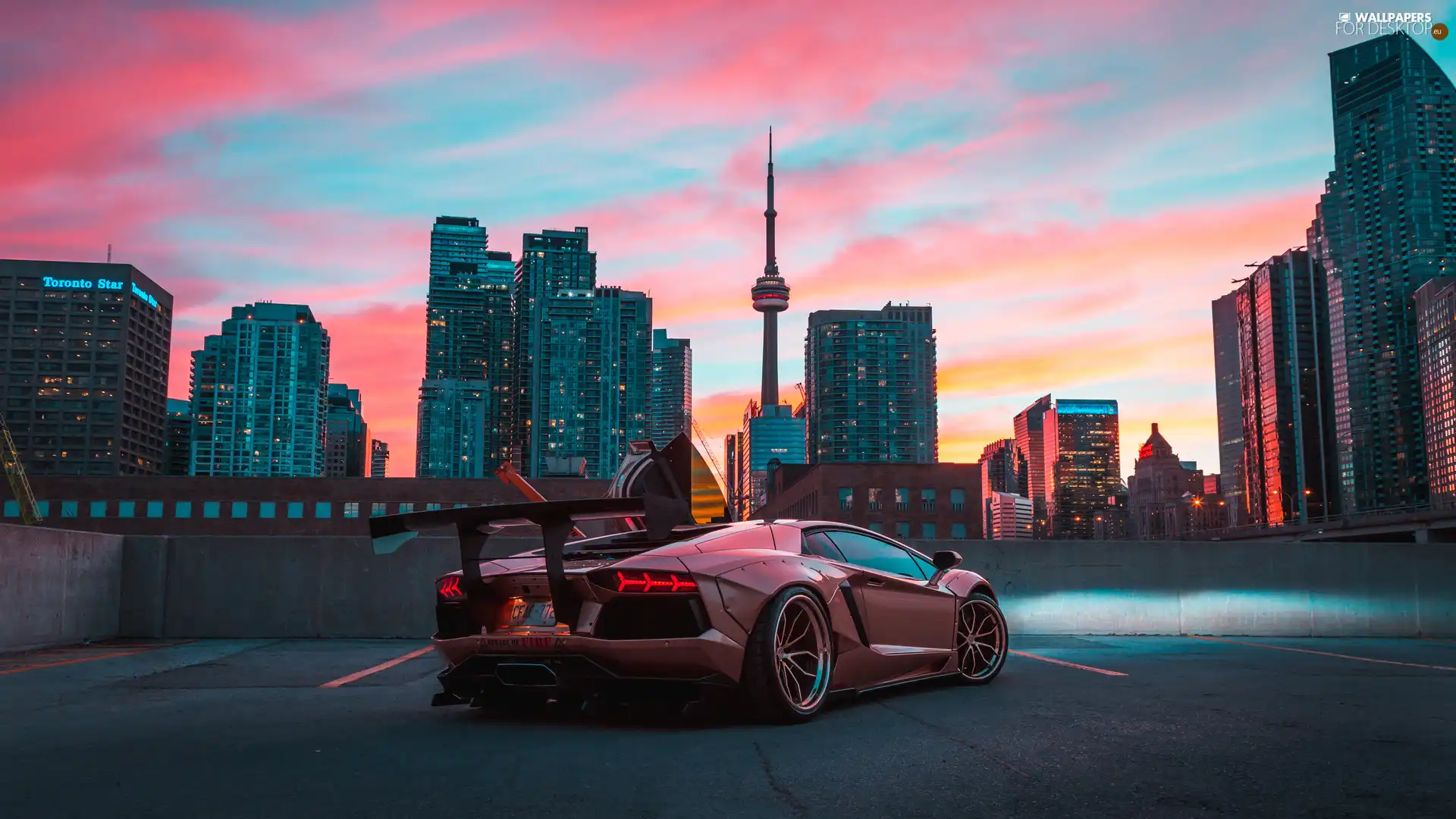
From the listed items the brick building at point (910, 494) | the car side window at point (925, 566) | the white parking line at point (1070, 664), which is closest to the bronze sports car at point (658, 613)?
the car side window at point (925, 566)

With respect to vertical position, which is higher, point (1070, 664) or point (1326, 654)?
point (1070, 664)

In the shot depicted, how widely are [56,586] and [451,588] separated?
772 cm

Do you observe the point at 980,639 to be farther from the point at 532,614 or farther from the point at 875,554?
the point at 532,614

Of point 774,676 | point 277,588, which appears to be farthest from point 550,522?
point 277,588

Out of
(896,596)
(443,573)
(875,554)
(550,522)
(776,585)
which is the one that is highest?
(550,522)

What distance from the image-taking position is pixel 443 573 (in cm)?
1339

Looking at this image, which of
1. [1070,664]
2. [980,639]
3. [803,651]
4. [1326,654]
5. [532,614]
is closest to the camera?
[532,614]

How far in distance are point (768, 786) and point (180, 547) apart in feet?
37.4

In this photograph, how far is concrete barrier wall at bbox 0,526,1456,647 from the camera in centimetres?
1180

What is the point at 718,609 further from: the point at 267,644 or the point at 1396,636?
the point at 1396,636

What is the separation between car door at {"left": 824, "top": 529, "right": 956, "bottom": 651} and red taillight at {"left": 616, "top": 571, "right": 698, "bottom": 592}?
1.39 m

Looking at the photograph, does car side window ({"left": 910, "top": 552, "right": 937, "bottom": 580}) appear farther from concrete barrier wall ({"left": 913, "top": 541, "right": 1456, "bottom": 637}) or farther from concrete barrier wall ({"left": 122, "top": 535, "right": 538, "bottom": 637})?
concrete barrier wall ({"left": 122, "top": 535, "right": 538, "bottom": 637})

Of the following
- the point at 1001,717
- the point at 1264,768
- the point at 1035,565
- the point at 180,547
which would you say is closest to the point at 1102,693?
the point at 1001,717

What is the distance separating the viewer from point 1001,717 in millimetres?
5812
